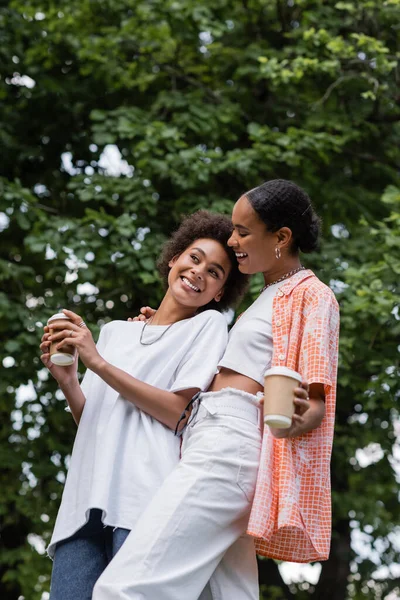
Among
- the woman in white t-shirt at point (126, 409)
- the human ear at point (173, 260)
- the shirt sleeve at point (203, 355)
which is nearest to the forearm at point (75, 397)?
the woman in white t-shirt at point (126, 409)

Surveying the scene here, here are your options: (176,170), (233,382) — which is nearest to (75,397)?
(233,382)

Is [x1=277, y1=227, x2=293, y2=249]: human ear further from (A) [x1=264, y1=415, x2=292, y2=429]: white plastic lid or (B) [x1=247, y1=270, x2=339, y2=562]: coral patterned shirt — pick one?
(A) [x1=264, y1=415, x2=292, y2=429]: white plastic lid

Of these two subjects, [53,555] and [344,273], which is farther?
[344,273]

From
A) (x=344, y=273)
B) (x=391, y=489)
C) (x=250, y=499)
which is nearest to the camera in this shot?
(x=250, y=499)

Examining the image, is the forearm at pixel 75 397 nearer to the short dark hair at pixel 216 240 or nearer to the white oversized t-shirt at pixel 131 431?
the white oversized t-shirt at pixel 131 431

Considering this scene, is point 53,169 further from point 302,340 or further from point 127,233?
point 302,340

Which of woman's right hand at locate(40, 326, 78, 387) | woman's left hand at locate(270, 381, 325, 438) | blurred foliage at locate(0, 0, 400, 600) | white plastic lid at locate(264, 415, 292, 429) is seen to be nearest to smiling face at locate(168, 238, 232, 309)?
woman's right hand at locate(40, 326, 78, 387)

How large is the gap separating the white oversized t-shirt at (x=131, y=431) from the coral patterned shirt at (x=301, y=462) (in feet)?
0.95

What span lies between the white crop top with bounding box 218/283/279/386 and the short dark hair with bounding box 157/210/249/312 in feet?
1.26

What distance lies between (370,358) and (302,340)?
2.91 metres

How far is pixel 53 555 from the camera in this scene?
8.15 ft

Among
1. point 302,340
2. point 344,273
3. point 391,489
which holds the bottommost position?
point 391,489

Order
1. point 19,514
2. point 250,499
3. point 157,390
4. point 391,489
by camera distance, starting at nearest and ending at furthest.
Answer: point 250,499, point 157,390, point 19,514, point 391,489

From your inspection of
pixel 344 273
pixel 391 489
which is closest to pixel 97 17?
pixel 344 273
